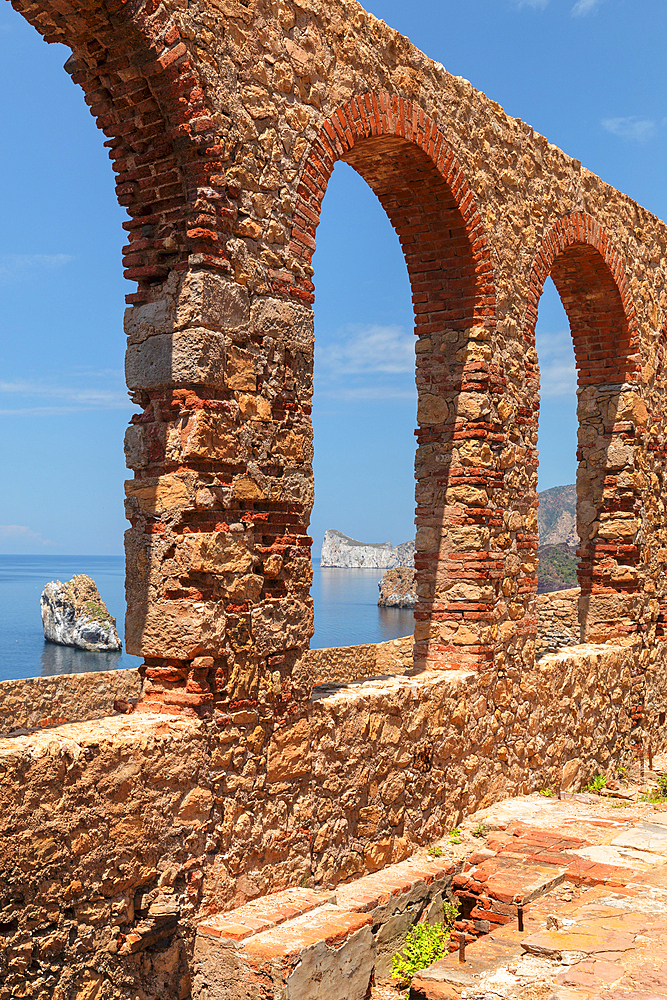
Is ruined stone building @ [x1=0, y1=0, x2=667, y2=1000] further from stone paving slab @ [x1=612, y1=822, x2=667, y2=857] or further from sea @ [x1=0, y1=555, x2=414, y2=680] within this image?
sea @ [x1=0, y1=555, x2=414, y2=680]

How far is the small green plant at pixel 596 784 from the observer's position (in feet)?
25.1

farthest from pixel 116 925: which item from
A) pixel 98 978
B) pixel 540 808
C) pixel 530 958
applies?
pixel 540 808

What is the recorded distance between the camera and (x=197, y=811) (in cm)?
381

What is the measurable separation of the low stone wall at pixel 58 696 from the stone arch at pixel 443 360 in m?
3.61

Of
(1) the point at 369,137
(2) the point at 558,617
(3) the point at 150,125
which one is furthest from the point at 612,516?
(2) the point at 558,617

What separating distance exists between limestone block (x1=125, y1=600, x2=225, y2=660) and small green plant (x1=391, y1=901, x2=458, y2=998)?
2.01m

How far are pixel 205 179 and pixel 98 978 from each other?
3.41 metres

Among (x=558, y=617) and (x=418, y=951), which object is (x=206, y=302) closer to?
(x=418, y=951)

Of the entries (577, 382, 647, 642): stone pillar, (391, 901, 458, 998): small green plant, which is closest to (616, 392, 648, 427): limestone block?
(577, 382, 647, 642): stone pillar

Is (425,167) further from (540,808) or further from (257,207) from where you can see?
(540,808)

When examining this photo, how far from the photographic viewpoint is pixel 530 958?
3.82m

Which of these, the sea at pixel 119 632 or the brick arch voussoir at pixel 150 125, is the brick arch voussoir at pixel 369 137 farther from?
the sea at pixel 119 632

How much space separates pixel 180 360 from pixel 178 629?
1.22 meters

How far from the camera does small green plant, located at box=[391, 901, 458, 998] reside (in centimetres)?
451
